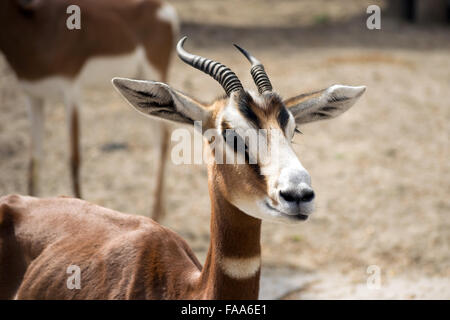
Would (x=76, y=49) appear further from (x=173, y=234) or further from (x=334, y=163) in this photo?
(x=173, y=234)

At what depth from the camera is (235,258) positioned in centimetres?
325

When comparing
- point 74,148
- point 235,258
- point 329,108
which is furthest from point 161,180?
point 235,258

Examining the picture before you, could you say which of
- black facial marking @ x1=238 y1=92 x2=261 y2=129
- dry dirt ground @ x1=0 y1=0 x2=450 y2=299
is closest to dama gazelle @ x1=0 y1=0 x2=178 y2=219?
dry dirt ground @ x1=0 y1=0 x2=450 y2=299

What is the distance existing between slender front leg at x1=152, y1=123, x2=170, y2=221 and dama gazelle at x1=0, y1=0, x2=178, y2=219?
0.01 meters

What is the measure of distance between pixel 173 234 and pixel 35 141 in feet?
14.4

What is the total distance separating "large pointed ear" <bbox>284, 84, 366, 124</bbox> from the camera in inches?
142

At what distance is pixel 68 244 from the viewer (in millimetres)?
3803

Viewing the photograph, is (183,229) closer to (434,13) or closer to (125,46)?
(125,46)

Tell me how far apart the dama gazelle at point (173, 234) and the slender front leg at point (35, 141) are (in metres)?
3.59

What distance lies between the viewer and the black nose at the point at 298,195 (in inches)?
113

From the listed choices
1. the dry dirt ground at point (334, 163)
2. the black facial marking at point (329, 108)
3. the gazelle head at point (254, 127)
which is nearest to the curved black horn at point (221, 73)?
the gazelle head at point (254, 127)

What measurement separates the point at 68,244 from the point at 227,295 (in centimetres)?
108
